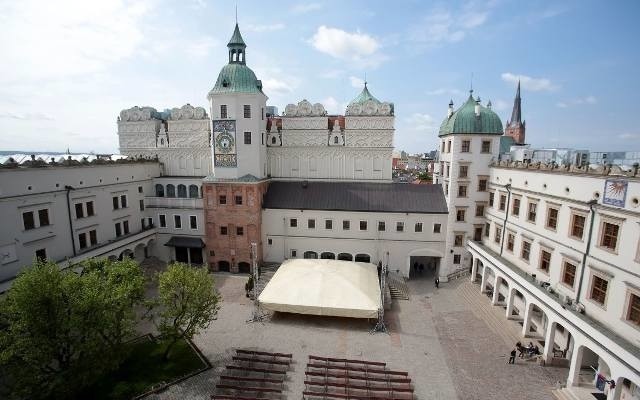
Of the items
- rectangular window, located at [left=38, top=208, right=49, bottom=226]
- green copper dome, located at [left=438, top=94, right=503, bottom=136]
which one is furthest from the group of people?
rectangular window, located at [left=38, top=208, right=49, bottom=226]

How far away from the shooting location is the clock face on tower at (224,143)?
34.8 m

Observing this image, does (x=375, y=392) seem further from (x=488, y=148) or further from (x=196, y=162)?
(x=196, y=162)

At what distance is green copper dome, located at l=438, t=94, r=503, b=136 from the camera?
31.5 metres

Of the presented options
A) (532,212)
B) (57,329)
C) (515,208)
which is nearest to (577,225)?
(532,212)

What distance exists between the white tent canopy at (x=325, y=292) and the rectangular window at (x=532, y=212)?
1331 cm

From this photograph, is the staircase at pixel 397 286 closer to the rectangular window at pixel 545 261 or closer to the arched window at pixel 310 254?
the arched window at pixel 310 254

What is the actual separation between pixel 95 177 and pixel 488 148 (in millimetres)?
38869

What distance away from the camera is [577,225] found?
67.1 feet

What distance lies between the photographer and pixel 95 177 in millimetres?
31641

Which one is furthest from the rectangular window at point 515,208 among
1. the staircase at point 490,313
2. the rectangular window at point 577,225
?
the staircase at point 490,313

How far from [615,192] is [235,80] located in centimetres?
3272

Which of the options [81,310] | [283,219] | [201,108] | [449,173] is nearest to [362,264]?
[283,219]

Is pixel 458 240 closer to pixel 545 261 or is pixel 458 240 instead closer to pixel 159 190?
pixel 545 261

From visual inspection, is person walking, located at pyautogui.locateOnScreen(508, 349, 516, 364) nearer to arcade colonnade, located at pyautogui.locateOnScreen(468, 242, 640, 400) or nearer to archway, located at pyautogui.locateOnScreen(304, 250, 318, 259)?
arcade colonnade, located at pyautogui.locateOnScreen(468, 242, 640, 400)
